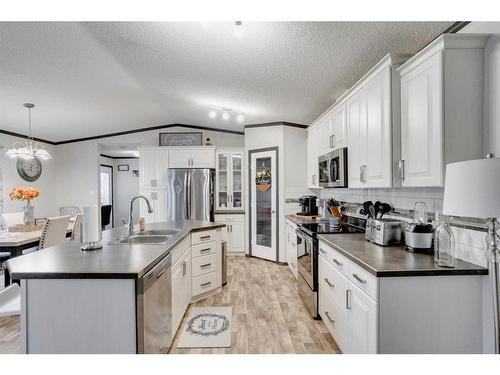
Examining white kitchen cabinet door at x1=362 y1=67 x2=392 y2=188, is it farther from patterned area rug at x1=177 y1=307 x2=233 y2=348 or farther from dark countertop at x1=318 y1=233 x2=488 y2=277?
patterned area rug at x1=177 y1=307 x2=233 y2=348

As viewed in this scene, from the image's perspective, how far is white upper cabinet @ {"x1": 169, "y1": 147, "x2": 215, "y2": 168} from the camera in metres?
5.46

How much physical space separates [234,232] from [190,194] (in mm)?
1090

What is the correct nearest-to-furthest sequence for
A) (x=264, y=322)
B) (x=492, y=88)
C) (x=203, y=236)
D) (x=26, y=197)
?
(x=492, y=88), (x=264, y=322), (x=203, y=236), (x=26, y=197)

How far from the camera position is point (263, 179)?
5098mm

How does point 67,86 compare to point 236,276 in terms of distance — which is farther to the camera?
point 236,276

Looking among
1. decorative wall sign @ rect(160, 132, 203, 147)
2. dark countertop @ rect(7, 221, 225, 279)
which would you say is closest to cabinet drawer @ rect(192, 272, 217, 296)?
dark countertop @ rect(7, 221, 225, 279)

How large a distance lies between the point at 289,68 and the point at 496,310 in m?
2.47

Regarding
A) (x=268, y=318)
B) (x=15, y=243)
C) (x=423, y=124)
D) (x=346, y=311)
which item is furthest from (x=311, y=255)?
(x=15, y=243)

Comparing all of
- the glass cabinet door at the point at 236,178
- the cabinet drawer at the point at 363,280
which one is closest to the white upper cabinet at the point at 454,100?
the cabinet drawer at the point at 363,280

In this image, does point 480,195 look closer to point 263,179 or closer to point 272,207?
point 272,207
